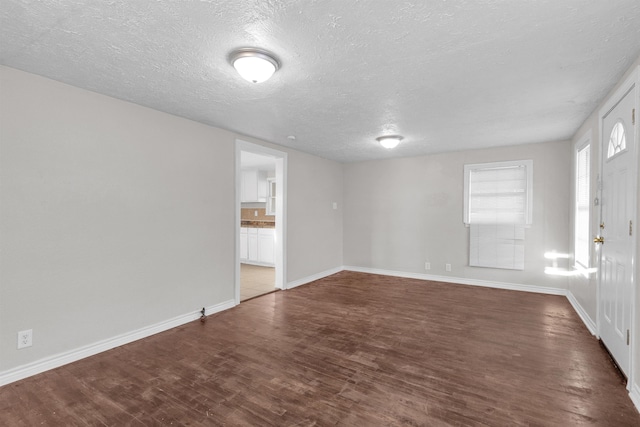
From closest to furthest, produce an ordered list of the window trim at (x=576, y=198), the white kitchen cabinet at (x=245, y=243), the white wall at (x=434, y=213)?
1. the window trim at (x=576, y=198)
2. the white wall at (x=434, y=213)
3. the white kitchen cabinet at (x=245, y=243)

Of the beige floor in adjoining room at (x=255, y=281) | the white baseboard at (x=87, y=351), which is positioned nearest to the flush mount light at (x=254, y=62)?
the white baseboard at (x=87, y=351)

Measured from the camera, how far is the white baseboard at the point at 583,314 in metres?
3.11

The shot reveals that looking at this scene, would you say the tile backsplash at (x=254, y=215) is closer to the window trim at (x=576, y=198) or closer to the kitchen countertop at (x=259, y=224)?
the kitchen countertop at (x=259, y=224)

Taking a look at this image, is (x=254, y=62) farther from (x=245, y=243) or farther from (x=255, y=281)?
(x=245, y=243)

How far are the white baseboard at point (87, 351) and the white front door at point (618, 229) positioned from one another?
4.07 metres

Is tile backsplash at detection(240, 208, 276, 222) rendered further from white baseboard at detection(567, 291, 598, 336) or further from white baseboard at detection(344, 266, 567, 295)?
white baseboard at detection(567, 291, 598, 336)

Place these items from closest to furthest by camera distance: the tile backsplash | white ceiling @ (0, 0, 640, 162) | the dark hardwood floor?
1. white ceiling @ (0, 0, 640, 162)
2. the dark hardwood floor
3. the tile backsplash

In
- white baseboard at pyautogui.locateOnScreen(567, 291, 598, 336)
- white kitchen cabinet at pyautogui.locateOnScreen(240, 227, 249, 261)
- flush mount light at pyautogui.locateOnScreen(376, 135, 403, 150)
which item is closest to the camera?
white baseboard at pyautogui.locateOnScreen(567, 291, 598, 336)

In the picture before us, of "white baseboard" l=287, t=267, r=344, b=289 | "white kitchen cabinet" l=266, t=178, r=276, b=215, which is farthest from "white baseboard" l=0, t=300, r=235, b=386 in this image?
"white kitchen cabinet" l=266, t=178, r=276, b=215

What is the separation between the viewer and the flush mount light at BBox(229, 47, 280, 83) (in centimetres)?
200

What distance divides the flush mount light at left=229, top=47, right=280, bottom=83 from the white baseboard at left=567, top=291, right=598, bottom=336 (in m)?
4.01

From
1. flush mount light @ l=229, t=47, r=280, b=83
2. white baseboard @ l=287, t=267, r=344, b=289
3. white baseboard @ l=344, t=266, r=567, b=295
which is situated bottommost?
white baseboard @ l=287, t=267, r=344, b=289

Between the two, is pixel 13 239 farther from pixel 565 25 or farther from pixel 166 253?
pixel 565 25

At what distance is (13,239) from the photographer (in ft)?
7.42
